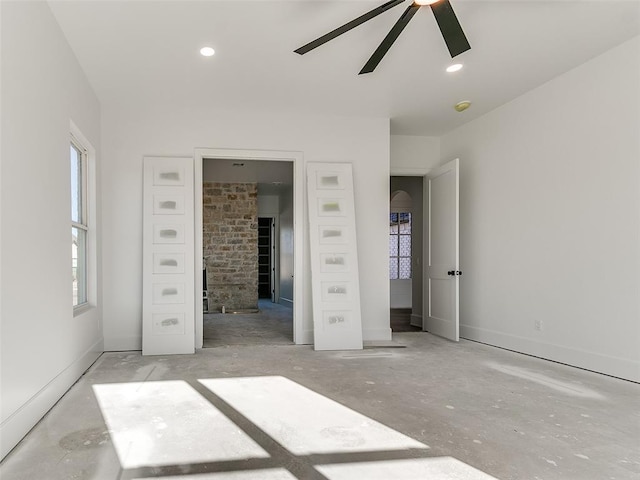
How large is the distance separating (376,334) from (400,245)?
4864mm

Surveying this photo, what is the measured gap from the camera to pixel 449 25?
2412 mm

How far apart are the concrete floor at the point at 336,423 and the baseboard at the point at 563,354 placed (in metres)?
0.11

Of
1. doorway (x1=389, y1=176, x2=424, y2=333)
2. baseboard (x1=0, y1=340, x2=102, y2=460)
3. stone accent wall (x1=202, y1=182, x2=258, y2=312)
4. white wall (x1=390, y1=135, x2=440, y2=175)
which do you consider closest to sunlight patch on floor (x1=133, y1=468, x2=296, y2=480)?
baseboard (x1=0, y1=340, x2=102, y2=460)

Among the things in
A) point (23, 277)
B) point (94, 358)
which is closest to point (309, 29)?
point (23, 277)

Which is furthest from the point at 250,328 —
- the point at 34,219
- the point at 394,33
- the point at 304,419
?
the point at 394,33

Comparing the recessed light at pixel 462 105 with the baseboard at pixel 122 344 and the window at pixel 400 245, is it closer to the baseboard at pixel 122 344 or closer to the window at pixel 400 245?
the baseboard at pixel 122 344

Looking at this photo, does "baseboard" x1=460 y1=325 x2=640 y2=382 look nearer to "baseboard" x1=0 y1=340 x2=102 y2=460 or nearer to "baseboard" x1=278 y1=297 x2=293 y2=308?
"baseboard" x1=0 y1=340 x2=102 y2=460

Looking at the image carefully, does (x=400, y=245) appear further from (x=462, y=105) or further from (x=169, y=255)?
(x=169, y=255)

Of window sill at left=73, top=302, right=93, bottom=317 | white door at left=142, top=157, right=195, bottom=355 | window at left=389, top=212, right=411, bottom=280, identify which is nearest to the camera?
window sill at left=73, top=302, right=93, bottom=317

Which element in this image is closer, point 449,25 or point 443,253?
point 449,25

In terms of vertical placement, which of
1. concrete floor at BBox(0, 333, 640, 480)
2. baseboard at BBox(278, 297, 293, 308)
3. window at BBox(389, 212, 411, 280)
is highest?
window at BBox(389, 212, 411, 280)

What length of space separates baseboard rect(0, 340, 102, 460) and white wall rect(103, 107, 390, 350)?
1.16 metres

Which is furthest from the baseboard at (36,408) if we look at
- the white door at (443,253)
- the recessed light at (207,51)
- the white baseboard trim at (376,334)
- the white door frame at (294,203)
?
the white door at (443,253)

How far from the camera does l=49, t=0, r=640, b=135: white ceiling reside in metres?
2.94
